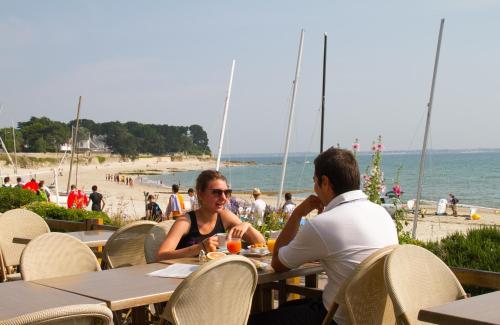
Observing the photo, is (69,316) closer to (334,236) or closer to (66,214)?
(334,236)

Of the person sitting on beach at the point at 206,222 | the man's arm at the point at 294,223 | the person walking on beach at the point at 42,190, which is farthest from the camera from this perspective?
the person walking on beach at the point at 42,190

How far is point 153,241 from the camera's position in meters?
4.48

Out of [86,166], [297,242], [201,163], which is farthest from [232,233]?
[201,163]

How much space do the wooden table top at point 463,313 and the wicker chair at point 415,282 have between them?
266mm

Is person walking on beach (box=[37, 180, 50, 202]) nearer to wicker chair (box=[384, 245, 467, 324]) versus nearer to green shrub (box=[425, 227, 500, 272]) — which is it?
green shrub (box=[425, 227, 500, 272])

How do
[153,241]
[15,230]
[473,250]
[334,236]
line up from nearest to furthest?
[334,236] → [153,241] → [15,230] → [473,250]

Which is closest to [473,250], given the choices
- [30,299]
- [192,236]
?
[192,236]

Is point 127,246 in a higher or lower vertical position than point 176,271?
lower

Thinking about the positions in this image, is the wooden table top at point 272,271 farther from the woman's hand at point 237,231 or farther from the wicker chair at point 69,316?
the wicker chair at point 69,316

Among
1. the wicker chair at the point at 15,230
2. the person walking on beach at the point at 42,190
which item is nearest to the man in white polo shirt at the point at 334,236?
the wicker chair at the point at 15,230

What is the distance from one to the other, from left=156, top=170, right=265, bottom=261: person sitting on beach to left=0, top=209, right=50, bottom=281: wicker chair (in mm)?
2176

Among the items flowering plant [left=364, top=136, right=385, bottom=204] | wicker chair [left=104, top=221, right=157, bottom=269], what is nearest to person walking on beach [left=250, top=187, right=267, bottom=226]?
flowering plant [left=364, top=136, right=385, bottom=204]

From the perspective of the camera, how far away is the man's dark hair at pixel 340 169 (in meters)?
3.28

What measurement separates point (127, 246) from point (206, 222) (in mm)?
752
